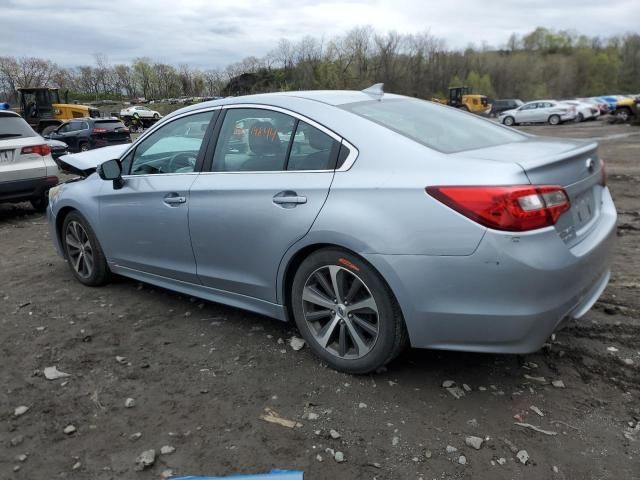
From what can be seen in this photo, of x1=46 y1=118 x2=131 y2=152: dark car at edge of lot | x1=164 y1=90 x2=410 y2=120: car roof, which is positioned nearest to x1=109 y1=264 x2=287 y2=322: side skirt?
x1=164 y1=90 x2=410 y2=120: car roof

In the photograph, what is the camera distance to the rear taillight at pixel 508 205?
7.82 ft

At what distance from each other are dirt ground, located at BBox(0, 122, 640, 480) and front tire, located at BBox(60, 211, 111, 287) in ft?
1.93

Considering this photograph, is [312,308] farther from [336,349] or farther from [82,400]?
[82,400]

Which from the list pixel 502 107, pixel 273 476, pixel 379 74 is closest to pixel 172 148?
pixel 273 476

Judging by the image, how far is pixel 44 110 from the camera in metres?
29.2

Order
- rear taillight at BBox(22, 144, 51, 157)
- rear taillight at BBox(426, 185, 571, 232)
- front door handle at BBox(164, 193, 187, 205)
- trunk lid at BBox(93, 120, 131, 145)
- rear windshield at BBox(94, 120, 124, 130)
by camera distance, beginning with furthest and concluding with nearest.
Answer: rear windshield at BBox(94, 120, 124, 130) < trunk lid at BBox(93, 120, 131, 145) < rear taillight at BBox(22, 144, 51, 157) < front door handle at BBox(164, 193, 187, 205) < rear taillight at BBox(426, 185, 571, 232)

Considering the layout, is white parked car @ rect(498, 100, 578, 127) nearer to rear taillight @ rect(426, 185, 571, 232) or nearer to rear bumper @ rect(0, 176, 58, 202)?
rear bumper @ rect(0, 176, 58, 202)

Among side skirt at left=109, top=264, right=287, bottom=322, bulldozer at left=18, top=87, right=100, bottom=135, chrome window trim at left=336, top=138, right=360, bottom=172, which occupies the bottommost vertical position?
side skirt at left=109, top=264, right=287, bottom=322

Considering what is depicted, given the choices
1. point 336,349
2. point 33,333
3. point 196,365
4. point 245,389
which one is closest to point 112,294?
point 33,333

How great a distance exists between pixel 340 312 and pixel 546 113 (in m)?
36.0

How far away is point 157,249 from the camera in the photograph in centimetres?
395

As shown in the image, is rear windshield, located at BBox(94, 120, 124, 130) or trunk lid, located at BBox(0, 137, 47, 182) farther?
rear windshield, located at BBox(94, 120, 124, 130)

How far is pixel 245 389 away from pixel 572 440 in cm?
170

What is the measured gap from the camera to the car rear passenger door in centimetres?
301
